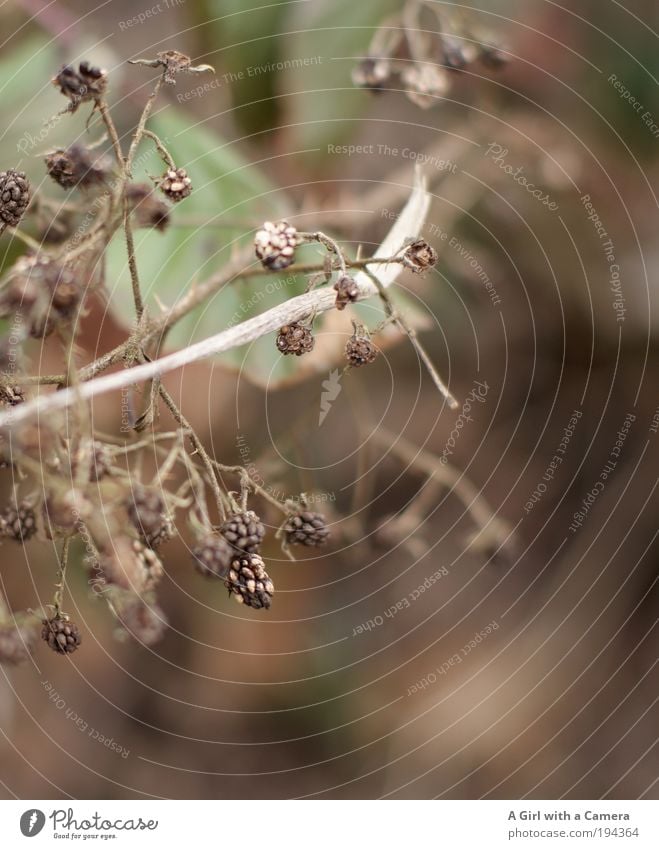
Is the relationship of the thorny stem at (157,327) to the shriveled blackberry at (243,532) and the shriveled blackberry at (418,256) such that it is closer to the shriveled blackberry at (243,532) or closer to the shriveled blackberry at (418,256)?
the shriveled blackberry at (418,256)

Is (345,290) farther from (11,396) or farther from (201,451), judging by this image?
(11,396)

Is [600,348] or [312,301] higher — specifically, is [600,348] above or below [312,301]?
above

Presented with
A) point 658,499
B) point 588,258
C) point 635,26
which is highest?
point 635,26

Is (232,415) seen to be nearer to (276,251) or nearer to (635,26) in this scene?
(276,251)

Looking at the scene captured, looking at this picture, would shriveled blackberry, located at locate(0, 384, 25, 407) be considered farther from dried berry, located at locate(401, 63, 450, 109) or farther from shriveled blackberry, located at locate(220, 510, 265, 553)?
dried berry, located at locate(401, 63, 450, 109)

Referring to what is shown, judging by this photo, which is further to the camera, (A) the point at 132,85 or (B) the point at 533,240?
(B) the point at 533,240

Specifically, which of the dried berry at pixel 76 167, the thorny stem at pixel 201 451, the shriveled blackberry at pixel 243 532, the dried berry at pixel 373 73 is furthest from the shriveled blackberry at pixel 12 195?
the dried berry at pixel 373 73

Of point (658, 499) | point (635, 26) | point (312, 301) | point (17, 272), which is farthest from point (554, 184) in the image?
point (17, 272)
